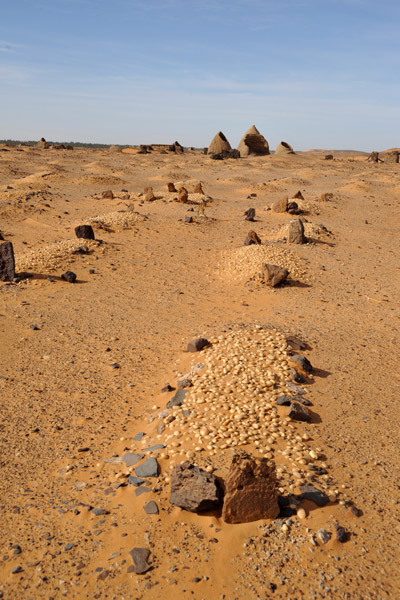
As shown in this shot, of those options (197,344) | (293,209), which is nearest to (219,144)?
(293,209)

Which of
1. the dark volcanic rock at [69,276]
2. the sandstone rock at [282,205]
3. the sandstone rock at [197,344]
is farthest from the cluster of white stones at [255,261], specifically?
the sandstone rock at [282,205]

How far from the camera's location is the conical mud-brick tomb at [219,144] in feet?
131

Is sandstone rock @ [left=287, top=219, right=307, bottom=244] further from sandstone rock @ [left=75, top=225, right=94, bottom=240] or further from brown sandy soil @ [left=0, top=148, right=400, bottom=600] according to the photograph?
sandstone rock @ [left=75, top=225, right=94, bottom=240]

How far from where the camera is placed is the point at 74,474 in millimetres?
3746

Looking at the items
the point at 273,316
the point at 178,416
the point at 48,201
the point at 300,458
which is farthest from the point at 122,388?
the point at 48,201

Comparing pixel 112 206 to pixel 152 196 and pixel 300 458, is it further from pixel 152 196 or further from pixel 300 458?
pixel 300 458

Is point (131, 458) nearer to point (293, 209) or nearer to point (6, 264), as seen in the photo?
point (6, 264)

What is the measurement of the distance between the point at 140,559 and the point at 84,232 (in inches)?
337

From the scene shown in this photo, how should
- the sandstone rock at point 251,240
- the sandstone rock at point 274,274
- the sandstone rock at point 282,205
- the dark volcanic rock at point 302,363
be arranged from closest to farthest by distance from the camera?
the dark volcanic rock at point 302,363, the sandstone rock at point 274,274, the sandstone rock at point 251,240, the sandstone rock at point 282,205

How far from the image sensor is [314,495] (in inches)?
126

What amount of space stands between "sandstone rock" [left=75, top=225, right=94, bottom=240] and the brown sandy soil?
1.54ft

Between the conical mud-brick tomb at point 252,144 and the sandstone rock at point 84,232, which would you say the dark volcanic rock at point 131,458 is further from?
the conical mud-brick tomb at point 252,144

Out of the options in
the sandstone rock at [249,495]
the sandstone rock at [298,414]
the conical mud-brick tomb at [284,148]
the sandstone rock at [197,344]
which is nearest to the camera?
the sandstone rock at [249,495]

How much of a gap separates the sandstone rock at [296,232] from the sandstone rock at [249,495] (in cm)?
875
